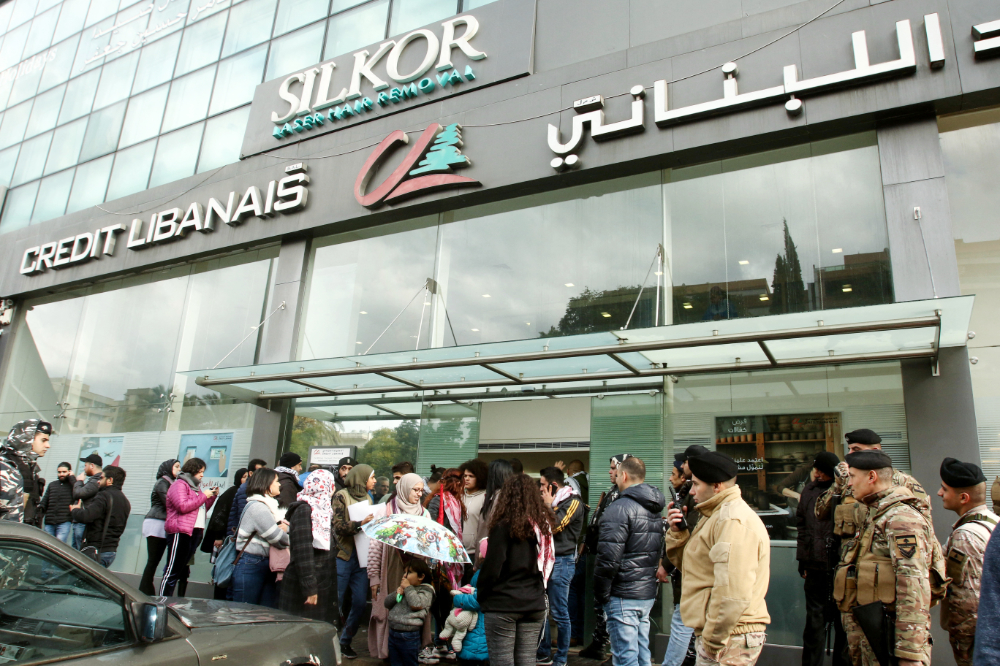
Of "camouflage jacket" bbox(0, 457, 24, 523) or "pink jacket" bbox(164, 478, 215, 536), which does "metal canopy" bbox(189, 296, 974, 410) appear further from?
"camouflage jacket" bbox(0, 457, 24, 523)

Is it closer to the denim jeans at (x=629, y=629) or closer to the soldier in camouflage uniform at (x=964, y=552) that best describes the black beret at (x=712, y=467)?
the soldier in camouflage uniform at (x=964, y=552)

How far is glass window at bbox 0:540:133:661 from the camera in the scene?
2.76 metres

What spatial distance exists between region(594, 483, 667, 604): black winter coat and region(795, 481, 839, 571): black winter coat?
4.70ft

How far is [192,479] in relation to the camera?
27.0 ft

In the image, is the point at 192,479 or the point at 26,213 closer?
the point at 192,479

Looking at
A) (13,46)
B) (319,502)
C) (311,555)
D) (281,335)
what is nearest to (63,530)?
(281,335)

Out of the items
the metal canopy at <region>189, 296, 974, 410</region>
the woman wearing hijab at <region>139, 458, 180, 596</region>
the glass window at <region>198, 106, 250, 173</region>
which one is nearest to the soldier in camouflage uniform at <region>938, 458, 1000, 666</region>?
the metal canopy at <region>189, 296, 974, 410</region>

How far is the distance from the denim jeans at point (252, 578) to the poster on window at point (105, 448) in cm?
796

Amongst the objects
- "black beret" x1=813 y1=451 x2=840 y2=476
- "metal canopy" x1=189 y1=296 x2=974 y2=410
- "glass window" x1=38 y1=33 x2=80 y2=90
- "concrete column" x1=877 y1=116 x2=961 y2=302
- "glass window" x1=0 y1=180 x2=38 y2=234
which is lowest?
"black beret" x1=813 y1=451 x2=840 y2=476

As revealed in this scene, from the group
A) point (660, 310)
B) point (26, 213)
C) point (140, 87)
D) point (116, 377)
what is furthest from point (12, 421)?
point (660, 310)

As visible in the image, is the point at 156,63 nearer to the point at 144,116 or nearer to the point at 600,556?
the point at 144,116

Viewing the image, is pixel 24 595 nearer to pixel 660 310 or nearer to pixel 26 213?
pixel 660 310

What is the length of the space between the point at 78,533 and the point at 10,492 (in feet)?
16.9

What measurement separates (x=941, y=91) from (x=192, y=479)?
31.5 ft
